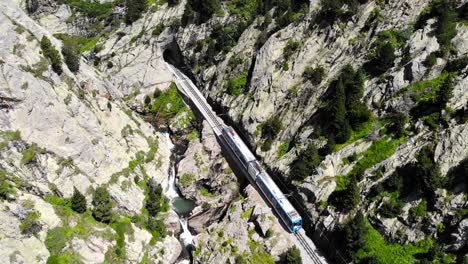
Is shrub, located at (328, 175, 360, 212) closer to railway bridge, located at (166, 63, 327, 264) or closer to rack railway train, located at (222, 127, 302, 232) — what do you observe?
rack railway train, located at (222, 127, 302, 232)

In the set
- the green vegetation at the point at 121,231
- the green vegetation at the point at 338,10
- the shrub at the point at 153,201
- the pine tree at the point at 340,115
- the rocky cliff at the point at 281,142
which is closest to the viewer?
the rocky cliff at the point at 281,142

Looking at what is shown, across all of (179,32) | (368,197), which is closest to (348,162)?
(368,197)

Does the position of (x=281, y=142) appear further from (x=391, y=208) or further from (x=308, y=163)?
(x=391, y=208)

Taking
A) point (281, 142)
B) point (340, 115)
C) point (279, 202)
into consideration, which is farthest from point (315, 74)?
point (279, 202)

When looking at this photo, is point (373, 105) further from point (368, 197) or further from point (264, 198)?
point (264, 198)

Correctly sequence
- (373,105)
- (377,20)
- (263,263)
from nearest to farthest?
(263,263) → (373,105) → (377,20)

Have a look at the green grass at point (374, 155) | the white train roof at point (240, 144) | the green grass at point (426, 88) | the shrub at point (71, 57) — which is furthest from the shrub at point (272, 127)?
the shrub at point (71, 57)

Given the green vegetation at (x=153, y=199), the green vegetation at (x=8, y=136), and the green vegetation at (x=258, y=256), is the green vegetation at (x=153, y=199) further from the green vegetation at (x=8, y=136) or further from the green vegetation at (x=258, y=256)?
the green vegetation at (x=8, y=136)
